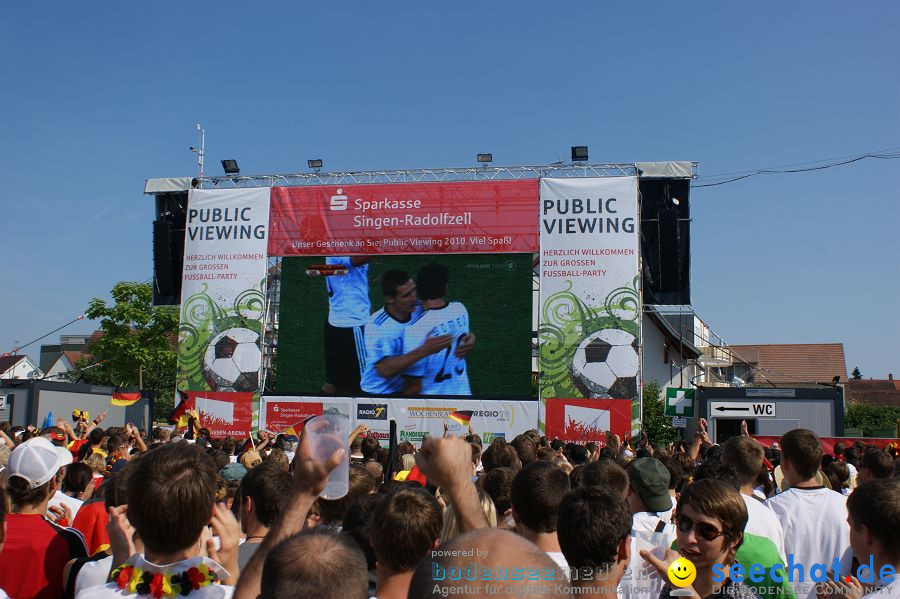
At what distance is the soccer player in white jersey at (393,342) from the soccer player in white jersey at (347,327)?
0.94 ft

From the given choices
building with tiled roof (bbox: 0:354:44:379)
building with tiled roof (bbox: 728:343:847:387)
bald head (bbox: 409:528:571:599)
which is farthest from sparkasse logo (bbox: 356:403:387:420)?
building with tiled roof (bbox: 0:354:44:379)

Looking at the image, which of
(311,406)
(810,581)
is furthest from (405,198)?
(810,581)

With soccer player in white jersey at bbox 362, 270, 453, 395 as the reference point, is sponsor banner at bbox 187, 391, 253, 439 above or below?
below

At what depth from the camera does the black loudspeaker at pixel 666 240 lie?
2109 centimetres

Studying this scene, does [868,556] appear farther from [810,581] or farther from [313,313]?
[313,313]

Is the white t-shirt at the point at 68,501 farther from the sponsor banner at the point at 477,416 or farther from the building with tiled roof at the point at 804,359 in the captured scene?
the building with tiled roof at the point at 804,359

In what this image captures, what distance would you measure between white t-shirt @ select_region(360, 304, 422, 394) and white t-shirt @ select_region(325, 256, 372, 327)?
452 mm

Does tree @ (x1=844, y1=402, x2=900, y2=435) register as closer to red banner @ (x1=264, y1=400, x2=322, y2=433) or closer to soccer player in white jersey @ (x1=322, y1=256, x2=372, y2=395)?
soccer player in white jersey @ (x1=322, y1=256, x2=372, y2=395)

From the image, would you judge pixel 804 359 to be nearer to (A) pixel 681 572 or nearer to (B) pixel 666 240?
(B) pixel 666 240

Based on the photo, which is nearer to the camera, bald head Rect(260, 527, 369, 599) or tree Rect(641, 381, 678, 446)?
bald head Rect(260, 527, 369, 599)

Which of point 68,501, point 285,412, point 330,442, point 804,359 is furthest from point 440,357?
point 804,359

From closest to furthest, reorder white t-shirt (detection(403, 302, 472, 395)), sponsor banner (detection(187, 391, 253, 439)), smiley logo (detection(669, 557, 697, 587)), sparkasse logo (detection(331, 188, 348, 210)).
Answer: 1. smiley logo (detection(669, 557, 697, 587))
2. white t-shirt (detection(403, 302, 472, 395))
3. sponsor banner (detection(187, 391, 253, 439))
4. sparkasse logo (detection(331, 188, 348, 210))

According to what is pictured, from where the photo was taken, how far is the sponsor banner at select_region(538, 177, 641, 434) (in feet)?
66.6

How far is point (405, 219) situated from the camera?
22188 mm
